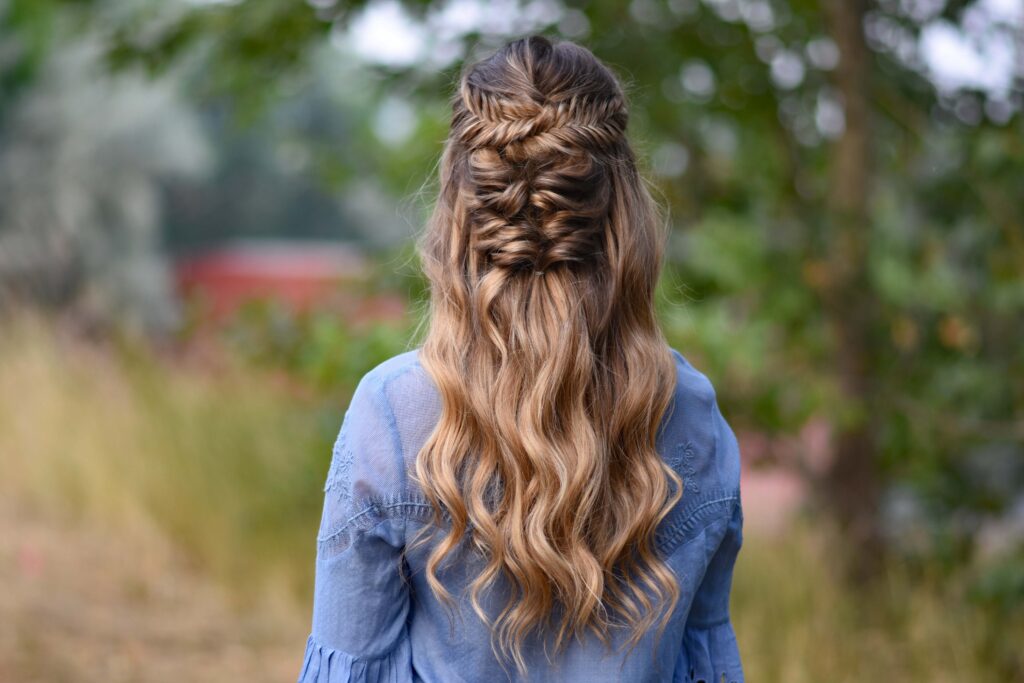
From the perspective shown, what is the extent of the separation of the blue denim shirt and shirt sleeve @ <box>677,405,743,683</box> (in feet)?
0.20

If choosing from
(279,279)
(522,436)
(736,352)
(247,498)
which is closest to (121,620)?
(247,498)

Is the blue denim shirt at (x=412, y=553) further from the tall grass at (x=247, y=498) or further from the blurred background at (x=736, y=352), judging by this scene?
the tall grass at (x=247, y=498)

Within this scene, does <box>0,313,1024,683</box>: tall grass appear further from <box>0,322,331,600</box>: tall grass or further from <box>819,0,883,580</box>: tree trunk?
<box>819,0,883,580</box>: tree trunk

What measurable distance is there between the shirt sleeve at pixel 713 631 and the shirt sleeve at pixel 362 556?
51 cm

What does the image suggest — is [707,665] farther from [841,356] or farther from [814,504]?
[814,504]

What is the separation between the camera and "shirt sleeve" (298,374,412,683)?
1.52 metres

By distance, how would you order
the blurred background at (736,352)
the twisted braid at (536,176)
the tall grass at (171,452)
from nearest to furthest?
the twisted braid at (536,176) < the blurred background at (736,352) < the tall grass at (171,452)

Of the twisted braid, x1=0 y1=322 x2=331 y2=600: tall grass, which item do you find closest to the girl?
the twisted braid

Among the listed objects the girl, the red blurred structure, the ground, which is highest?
the red blurred structure

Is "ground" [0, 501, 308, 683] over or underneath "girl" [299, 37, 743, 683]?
underneath

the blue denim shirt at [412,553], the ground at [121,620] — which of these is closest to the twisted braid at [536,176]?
the blue denim shirt at [412,553]

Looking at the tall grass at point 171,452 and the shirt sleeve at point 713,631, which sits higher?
the tall grass at point 171,452

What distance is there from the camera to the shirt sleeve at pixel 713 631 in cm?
177

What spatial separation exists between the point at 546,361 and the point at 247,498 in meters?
4.35
